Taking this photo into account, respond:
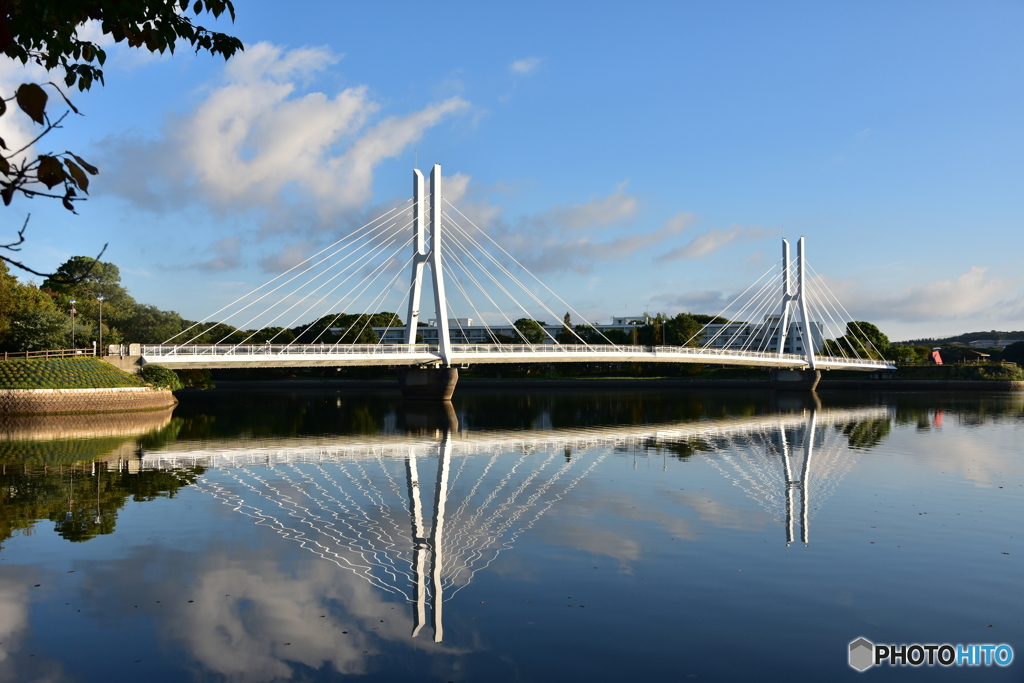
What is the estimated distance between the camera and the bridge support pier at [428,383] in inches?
2218

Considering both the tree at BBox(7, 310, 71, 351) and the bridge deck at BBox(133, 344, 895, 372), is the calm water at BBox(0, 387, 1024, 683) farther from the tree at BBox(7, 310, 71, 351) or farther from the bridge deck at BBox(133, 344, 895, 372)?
the tree at BBox(7, 310, 71, 351)

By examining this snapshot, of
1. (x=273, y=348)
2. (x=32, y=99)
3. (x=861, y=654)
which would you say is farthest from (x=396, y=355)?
(x=32, y=99)

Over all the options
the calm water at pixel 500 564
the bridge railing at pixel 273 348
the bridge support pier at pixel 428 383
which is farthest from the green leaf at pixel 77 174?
the bridge support pier at pixel 428 383

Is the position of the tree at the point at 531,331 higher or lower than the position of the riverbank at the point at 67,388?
higher

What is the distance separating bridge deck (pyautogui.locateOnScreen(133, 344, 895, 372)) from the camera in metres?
44.7

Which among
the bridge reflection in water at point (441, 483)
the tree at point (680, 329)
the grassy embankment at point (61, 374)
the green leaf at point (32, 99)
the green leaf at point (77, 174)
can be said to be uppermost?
the tree at point (680, 329)

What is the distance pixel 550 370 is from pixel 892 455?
77.8 metres

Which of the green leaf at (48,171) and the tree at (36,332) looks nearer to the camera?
the green leaf at (48,171)

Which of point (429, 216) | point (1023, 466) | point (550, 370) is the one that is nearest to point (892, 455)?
point (1023, 466)

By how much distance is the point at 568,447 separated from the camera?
29406 mm

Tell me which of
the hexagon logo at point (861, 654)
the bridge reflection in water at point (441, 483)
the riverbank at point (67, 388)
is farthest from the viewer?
the riverbank at point (67, 388)

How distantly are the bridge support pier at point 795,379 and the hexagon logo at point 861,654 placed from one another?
76647mm

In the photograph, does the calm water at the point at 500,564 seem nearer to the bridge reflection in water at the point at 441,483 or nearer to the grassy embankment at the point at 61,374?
the bridge reflection in water at the point at 441,483

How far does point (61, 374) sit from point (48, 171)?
45.4m
